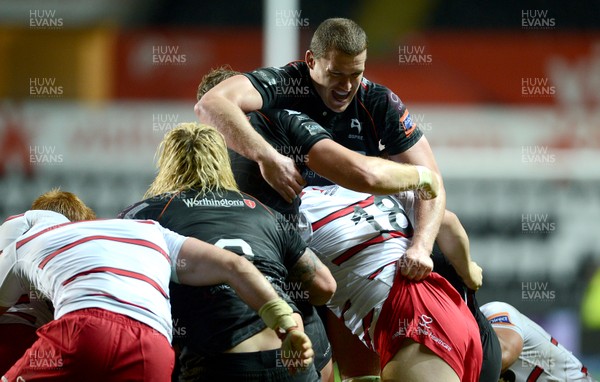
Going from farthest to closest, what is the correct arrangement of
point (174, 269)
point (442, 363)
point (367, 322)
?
point (367, 322)
point (442, 363)
point (174, 269)

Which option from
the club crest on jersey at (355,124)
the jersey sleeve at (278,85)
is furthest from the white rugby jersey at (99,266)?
the club crest on jersey at (355,124)

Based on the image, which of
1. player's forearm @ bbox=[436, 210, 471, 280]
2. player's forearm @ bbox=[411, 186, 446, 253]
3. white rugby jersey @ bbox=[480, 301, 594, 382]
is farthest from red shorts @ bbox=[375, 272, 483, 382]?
white rugby jersey @ bbox=[480, 301, 594, 382]

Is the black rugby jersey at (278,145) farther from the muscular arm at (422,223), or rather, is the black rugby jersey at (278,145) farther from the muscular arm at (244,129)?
the muscular arm at (422,223)

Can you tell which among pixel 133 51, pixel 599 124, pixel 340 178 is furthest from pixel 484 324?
pixel 133 51

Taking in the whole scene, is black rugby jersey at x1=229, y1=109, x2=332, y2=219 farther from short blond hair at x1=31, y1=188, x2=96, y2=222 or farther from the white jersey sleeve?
the white jersey sleeve

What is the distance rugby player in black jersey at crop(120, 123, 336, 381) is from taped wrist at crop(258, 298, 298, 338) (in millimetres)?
26

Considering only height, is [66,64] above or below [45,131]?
above

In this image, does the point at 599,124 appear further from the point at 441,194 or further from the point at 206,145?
the point at 206,145

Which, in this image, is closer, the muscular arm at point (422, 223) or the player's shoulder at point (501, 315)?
the muscular arm at point (422, 223)

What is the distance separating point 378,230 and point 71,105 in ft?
14.7

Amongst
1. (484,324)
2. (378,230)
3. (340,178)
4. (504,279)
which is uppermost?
(340,178)

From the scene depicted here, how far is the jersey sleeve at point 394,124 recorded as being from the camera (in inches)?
147

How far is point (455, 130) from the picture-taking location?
7250 mm

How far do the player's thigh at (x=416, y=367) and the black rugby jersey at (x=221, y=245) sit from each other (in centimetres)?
50
